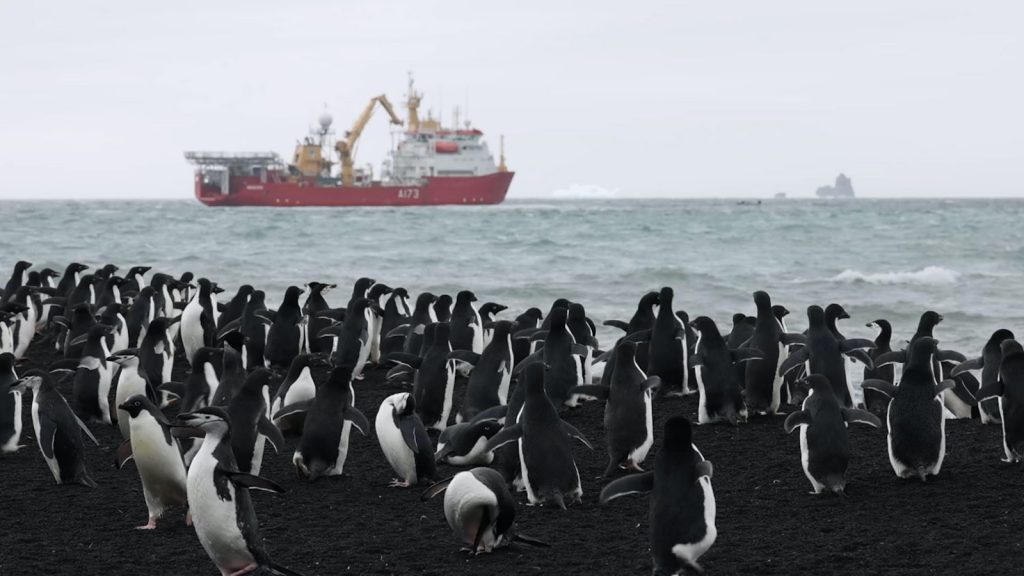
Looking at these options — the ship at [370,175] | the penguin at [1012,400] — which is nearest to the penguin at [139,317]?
the penguin at [1012,400]

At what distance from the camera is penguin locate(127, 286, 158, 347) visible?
420 inches

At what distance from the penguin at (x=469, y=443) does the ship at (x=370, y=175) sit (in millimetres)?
63337

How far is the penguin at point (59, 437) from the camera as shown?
19.9 ft

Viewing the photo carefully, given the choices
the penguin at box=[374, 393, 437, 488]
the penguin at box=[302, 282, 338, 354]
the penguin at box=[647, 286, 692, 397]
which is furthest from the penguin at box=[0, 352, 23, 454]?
the penguin at box=[647, 286, 692, 397]

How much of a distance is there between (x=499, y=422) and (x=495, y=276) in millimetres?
17766

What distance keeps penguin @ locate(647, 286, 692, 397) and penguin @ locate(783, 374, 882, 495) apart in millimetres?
2789

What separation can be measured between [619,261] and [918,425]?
72.2 ft

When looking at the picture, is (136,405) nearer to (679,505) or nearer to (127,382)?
(127,382)

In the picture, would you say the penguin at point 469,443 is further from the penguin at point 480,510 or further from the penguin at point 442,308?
the penguin at point 442,308

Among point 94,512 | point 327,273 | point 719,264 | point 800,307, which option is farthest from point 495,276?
point 94,512

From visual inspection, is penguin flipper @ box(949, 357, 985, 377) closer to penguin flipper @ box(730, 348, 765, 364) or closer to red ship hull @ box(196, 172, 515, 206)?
penguin flipper @ box(730, 348, 765, 364)

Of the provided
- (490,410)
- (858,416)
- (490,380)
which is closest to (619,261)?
(490,380)

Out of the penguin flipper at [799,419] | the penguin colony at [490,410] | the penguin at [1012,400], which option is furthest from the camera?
the penguin at [1012,400]

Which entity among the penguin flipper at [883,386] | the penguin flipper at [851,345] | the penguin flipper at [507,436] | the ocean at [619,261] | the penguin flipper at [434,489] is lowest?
the ocean at [619,261]
